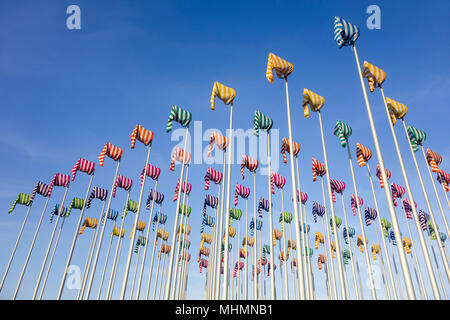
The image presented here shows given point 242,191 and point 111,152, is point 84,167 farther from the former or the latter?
point 242,191

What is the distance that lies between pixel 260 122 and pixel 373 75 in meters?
6.04

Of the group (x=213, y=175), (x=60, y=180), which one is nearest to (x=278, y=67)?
(x=213, y=175)

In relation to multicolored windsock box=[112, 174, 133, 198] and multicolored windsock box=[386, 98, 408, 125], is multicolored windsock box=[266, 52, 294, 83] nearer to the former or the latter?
multicolored windsock box=[386, 98, 408, 125]

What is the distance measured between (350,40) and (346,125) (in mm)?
6229

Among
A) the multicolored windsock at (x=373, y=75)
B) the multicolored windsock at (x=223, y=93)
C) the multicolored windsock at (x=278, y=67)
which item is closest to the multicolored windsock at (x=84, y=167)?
the multicolored windsock at (x=223, y=93)

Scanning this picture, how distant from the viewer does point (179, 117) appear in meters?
16.6

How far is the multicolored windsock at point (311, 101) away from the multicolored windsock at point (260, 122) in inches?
92.5

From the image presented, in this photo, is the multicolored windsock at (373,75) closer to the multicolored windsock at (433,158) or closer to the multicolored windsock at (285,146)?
the multicolored windsock at (285,146)

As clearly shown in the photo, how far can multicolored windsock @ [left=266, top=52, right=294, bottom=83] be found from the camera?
13.3 m

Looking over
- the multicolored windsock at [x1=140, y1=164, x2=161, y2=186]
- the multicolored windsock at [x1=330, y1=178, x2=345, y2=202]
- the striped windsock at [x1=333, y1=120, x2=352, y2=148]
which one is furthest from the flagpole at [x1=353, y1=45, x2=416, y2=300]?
the multicolored windsock at [x1=140, y1=164, x2=161, y2=186]
